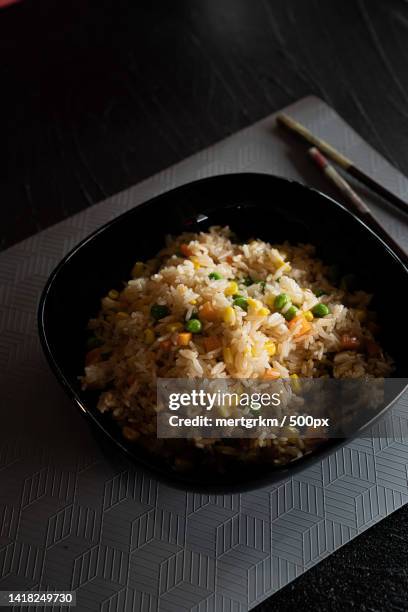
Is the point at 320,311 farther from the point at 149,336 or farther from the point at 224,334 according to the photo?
the point at 149,336

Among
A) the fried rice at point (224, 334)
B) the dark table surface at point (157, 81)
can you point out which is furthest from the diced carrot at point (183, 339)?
the dark table surface at point (157, 81)

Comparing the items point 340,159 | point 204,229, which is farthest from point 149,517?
point 340,159

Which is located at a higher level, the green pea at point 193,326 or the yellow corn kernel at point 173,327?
the yellow corn kernel at point 173,327

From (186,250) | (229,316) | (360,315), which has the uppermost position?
(186,250)

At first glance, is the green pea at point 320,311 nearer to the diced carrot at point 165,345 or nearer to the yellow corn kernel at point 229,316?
the yellow corn kernel at point 229,316

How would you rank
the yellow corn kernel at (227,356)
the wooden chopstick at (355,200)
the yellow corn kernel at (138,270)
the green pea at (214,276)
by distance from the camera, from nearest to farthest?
the yellow corn kernel at (227,356) → the green pea at (214,276) → the yellow corn kernel at (138,270) → the wooden chopstick at (355,200)

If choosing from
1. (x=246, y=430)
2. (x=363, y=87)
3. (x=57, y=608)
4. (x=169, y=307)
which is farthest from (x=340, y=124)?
(x=57, y=608)
